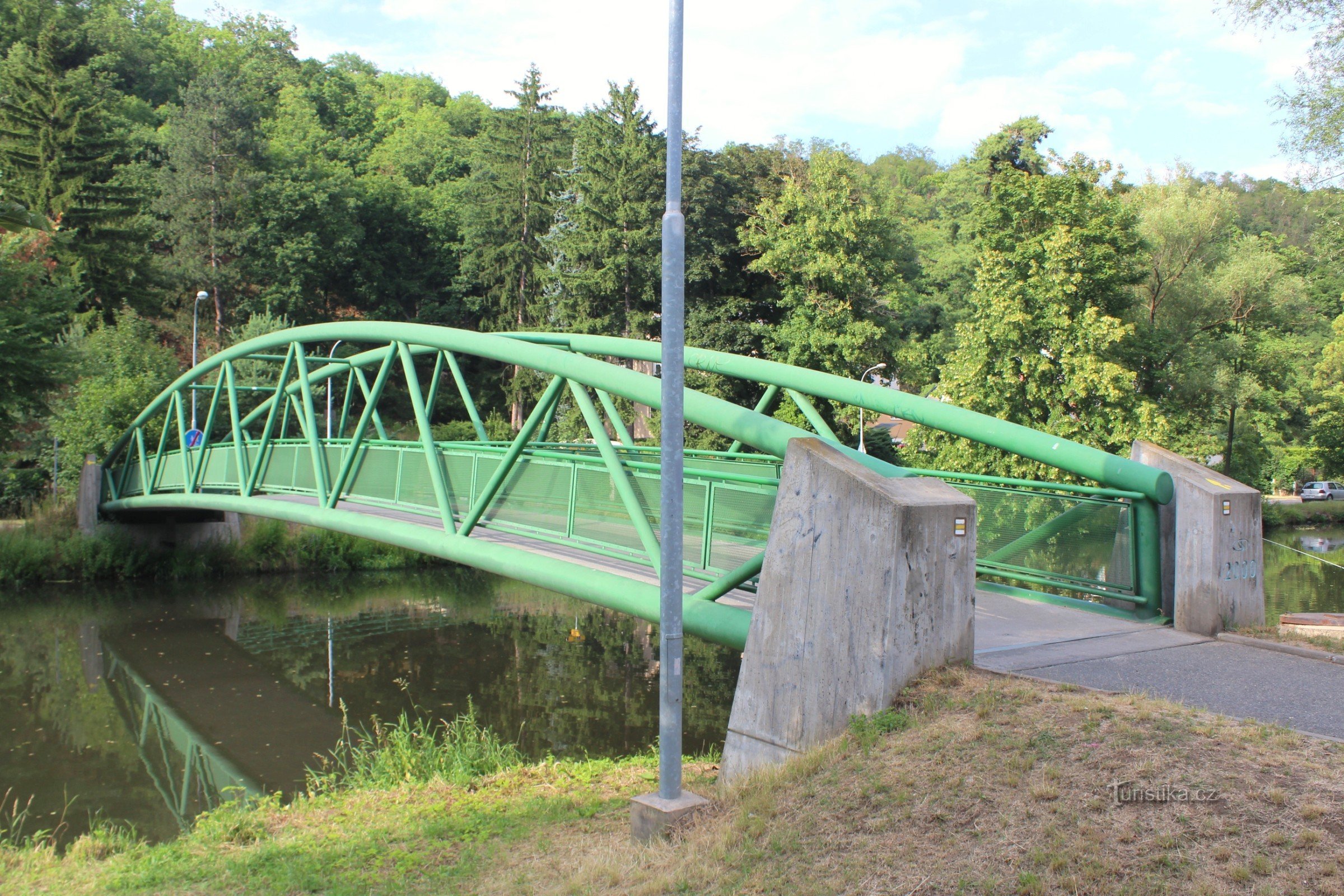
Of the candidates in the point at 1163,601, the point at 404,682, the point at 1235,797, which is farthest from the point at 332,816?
the point at 404,682

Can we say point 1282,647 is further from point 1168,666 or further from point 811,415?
point 811,415

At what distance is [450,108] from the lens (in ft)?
258

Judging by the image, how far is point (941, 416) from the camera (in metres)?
9.45

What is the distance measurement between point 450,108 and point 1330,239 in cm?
6744

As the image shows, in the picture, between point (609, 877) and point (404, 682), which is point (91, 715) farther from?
point (609, 877)

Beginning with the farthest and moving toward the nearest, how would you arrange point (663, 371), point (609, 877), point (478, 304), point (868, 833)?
point (478, 304) → point (663, 371) → point (609, 877) → point (868, 833)

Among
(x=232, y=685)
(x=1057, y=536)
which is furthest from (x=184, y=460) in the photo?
(x=1057, y=536)

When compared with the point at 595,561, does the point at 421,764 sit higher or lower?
lower

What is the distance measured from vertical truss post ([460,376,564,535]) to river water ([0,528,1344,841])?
289 centimetres

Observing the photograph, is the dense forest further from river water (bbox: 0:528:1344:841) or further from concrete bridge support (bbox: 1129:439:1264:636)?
concrete bridge support (bbox: 1129:439:1264:636)

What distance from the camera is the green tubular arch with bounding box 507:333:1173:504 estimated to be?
25.7ft

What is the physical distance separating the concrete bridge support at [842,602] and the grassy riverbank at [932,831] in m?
0.23

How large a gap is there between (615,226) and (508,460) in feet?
103

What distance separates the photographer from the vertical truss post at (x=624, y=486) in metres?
7.57
